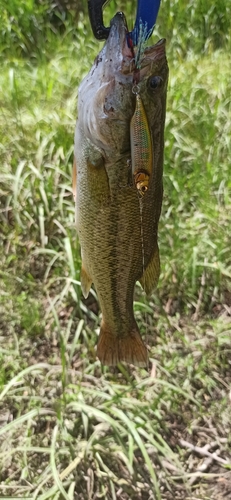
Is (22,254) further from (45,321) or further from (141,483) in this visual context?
(141,483)

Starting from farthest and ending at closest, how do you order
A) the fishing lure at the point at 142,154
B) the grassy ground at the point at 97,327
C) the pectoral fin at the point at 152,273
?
the grassy ground at the point at 97,327 → the pectoral fin at the point at 152,273 → the fishing lure at the point at 142,154

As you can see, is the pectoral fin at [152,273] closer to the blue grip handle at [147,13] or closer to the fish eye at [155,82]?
the fish eye at [155,82]

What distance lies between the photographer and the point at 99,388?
2389 mm

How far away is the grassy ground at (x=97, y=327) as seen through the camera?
2.17 meters

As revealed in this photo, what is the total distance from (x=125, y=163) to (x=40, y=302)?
155 cm

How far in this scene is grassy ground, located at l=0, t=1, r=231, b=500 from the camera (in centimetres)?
217

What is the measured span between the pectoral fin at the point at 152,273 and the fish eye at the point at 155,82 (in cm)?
45

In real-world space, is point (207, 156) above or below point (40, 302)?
above

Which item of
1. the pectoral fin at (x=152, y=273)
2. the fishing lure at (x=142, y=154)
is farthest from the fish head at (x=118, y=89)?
the pectoral fin at (x=152, y=273)

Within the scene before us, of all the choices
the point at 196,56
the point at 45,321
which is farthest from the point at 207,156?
the point at 45,321

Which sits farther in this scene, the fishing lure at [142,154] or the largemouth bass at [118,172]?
the largemouth bass at [118,172]

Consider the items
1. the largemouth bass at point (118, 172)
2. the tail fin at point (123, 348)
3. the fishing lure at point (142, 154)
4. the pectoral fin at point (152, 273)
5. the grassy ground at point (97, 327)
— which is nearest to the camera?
the fishing lure at point (142, 154)

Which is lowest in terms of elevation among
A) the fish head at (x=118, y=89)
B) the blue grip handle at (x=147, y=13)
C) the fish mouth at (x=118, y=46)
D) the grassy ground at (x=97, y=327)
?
the grassy ground at (x=97, y=327)

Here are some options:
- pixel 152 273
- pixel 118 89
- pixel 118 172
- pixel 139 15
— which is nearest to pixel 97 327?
pixel 152 273
